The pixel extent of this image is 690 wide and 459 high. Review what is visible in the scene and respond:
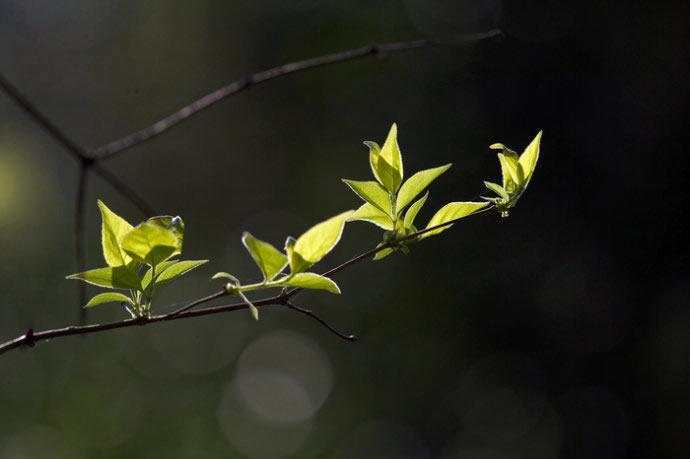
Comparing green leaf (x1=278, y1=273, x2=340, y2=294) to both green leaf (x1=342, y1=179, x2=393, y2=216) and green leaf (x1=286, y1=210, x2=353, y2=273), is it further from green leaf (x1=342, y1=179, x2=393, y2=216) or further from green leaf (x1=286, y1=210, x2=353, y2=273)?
green leaf (x1=342, y1=179, x2=393, y2=216)

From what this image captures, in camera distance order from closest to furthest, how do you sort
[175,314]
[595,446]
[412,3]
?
[175,314], [412,3], [595,446]

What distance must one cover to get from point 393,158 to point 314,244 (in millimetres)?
149

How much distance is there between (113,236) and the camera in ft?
2.00

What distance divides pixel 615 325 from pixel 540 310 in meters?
0.58

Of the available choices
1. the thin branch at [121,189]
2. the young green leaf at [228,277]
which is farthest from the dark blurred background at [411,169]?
the young green leaf at [228,277]

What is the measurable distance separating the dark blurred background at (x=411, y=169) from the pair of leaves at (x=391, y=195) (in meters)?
4.47

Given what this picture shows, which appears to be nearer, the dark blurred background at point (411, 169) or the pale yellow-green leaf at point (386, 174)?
the pale yellow-green leaf at point (386, 174)

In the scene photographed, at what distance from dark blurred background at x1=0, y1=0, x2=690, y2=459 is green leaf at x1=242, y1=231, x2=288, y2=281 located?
4.59 meters

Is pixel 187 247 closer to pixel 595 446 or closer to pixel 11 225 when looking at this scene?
pixel 11 225

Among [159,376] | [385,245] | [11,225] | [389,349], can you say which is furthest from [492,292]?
[385,245]

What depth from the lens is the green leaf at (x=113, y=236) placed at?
60cm

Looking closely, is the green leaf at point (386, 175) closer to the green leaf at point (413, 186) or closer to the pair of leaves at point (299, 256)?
the green leaf at point (413, 186)

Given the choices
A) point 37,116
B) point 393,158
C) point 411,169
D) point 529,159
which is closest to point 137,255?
point 37,116

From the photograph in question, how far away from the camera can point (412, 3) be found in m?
5.77
